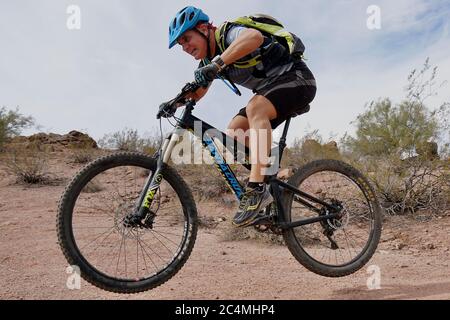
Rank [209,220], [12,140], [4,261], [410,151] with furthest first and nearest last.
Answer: [12,140] < [410,151] < [209,220] < [4,261]

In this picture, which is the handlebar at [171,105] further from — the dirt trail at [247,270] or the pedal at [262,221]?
the dirt trail at [247,270]

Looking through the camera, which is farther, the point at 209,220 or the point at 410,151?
the point at 410,151

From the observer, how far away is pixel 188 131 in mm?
3582

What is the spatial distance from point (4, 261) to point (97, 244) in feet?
2.94

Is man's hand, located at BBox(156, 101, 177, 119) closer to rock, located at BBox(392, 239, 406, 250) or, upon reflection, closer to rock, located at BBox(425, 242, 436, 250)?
rock, located at BBox(392, 239, 406, 250)

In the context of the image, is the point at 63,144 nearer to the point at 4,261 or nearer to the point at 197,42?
the point at 4,261

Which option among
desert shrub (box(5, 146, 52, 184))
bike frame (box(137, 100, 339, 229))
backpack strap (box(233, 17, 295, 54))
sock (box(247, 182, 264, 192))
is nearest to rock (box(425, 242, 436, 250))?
bike frame (box(137, 100, 339, 229))

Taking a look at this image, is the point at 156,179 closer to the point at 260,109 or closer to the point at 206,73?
the point at 206,73

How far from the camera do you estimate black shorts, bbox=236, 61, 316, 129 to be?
3.61 m

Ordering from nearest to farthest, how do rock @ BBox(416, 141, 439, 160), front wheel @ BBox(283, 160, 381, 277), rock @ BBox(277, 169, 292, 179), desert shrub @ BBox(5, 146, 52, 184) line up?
front wheel @ BBox(283, 160, 381, 277) < rock @ BBox(277, 169, 292, 179) < rock @ BBox(416, 141, 439, 160) < desert shrub @ BBox(5, 146, 52, 184)

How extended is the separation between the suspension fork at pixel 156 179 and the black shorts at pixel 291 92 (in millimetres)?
785
